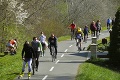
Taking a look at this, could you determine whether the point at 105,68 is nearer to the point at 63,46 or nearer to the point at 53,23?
the point at 63,46

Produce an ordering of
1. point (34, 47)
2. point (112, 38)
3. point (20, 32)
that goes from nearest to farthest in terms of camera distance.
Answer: point (34, 47)
point (112, 38)
point (20, 32)

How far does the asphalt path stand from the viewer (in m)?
19.9

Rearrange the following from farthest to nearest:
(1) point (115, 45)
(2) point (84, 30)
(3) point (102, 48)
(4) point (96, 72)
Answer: (2) point (84, 30)
(3) point (102, 48)
(1) point (115, 45)
(4) point (96, 72)

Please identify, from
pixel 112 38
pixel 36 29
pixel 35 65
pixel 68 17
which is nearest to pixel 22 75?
pixel 35 65

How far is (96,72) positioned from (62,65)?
315cm

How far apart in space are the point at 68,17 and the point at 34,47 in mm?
41921

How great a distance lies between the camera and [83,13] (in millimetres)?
65312

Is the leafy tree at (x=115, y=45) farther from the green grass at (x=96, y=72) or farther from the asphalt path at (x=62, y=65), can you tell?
the asphalt path at (x=62, y=65)

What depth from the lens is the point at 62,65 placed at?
951 inches

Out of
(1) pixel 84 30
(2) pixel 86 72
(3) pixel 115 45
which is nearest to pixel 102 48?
(1) pixel 84 30

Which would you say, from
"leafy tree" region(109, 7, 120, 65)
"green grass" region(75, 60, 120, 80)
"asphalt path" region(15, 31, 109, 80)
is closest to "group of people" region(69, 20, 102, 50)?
"asphalt path" region(15, 31, 109, 80)

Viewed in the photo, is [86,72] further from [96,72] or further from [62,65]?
[62,65]

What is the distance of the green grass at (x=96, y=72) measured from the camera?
782 inches

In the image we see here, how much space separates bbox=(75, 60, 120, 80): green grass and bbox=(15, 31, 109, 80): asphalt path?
0.43m
